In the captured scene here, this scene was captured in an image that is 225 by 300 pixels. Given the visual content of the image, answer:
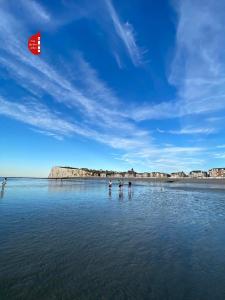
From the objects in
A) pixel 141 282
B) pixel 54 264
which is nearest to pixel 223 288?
pixel 141 282

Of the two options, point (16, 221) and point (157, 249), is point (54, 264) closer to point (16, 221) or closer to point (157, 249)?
point (157, 249)

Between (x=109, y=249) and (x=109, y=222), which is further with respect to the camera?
(x=109, y=222)

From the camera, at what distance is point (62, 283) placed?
938cm

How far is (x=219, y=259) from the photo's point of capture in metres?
12.5

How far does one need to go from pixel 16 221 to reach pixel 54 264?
425 inches

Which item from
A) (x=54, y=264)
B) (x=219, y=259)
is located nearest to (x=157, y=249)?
(x=219, y=259)

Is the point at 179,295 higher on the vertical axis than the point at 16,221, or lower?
lower

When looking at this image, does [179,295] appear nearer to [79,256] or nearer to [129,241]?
[79,256]

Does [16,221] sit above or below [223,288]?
above

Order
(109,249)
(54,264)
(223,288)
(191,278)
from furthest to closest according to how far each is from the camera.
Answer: (109,249), (54,264), (191,278), (223,288)

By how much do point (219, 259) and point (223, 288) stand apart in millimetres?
3429

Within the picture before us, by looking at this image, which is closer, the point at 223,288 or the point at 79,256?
the point at 223,288

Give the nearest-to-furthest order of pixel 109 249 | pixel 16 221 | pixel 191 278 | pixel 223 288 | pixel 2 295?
pixel 2 295 → pixel 223 288 → pixel 191 278 → pixel 109 249 → pixel 16 221

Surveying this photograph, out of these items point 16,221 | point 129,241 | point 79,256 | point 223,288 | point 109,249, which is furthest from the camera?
point 16,221
